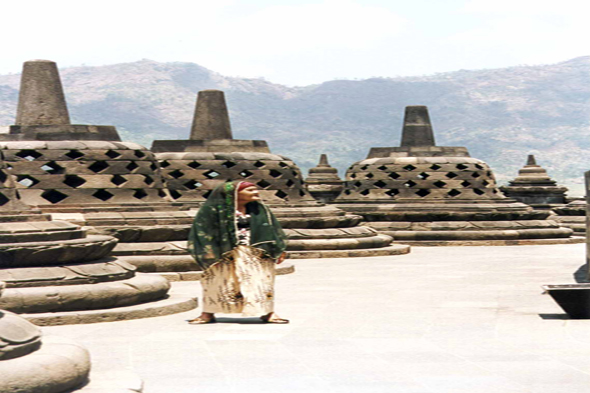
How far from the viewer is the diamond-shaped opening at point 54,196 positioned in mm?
16875

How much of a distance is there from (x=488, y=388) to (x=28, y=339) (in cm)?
278

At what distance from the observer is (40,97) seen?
17969 mm

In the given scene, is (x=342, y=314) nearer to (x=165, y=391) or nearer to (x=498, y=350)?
(x=498, y=350)

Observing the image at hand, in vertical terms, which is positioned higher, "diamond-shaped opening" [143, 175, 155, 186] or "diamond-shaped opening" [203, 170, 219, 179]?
"diamond-shaped opening" [143, 175, 155, 186]

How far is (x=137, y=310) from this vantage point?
1026 centimetres

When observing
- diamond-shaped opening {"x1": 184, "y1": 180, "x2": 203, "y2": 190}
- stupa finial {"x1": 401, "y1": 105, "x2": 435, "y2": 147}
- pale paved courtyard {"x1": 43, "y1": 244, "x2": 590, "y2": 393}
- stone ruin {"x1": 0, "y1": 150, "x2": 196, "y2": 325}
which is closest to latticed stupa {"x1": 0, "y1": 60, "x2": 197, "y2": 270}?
Answer: diamond-shaped opening {"x1": 184, "y1": 180, "x2": 203, "y2": 190}

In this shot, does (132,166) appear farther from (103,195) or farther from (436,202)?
(436,202)

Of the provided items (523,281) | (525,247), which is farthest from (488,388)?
(525,247)

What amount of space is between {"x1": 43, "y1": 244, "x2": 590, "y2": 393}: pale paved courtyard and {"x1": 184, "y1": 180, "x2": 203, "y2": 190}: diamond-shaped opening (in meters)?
6.72

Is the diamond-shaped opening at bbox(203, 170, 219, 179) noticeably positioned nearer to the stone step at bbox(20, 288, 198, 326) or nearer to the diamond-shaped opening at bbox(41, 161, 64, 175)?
the diamond-shaped opening at bbox(41, 161, 64, 175)

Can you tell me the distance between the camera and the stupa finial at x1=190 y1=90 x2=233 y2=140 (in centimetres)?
2128

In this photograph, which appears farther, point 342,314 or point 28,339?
point 342,314

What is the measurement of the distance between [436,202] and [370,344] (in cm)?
1587

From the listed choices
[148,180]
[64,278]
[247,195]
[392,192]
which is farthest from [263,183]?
[64,278]
